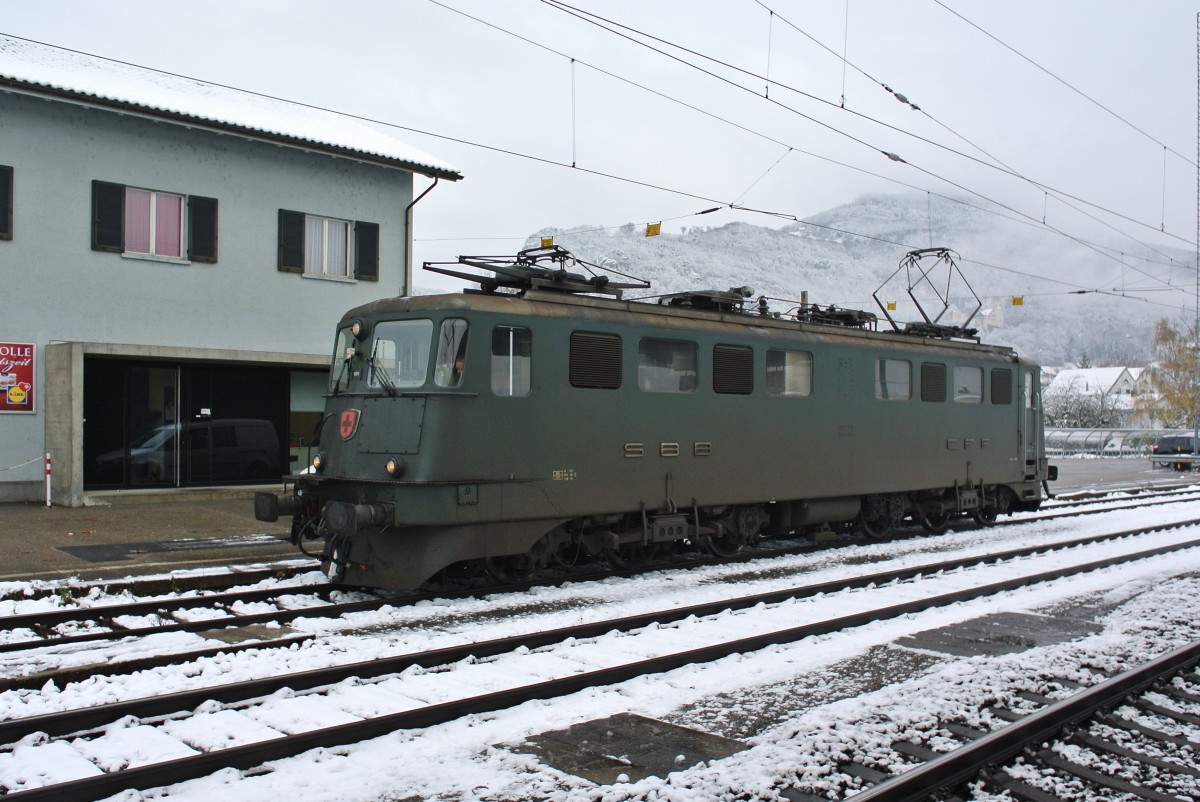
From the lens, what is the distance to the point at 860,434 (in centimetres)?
1402

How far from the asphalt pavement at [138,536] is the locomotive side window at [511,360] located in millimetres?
4000

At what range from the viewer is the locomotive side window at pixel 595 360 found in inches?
411

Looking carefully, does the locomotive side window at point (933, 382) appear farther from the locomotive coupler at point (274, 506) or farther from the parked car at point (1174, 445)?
the parked car at point (1174, 445)

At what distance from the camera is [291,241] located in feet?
64.2

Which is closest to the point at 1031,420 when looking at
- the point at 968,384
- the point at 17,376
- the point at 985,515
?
the point at 985,515

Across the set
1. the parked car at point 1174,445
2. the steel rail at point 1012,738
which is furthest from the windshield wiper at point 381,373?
the parked car at point 1174,445

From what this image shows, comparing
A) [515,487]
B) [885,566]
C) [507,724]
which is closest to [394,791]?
[507,724]

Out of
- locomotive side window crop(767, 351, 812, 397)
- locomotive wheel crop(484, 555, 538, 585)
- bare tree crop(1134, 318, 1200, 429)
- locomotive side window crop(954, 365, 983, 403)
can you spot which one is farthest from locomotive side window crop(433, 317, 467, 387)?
bare tree crop(1134, 318, 1200, 429)

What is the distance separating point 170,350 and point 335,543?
30.3ft

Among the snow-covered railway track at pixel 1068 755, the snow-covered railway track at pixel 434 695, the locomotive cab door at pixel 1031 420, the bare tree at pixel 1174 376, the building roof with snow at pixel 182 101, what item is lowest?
the snow-covered railway track at pixel 1068 755

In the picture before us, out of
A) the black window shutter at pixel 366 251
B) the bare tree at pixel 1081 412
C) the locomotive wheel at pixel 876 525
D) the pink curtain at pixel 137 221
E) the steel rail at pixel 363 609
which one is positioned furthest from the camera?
the bare tree at pixel 1081 412

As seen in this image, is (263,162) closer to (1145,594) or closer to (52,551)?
(52,551)

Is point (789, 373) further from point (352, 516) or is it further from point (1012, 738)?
point (1012, 738)

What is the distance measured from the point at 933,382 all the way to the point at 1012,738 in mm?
10601
